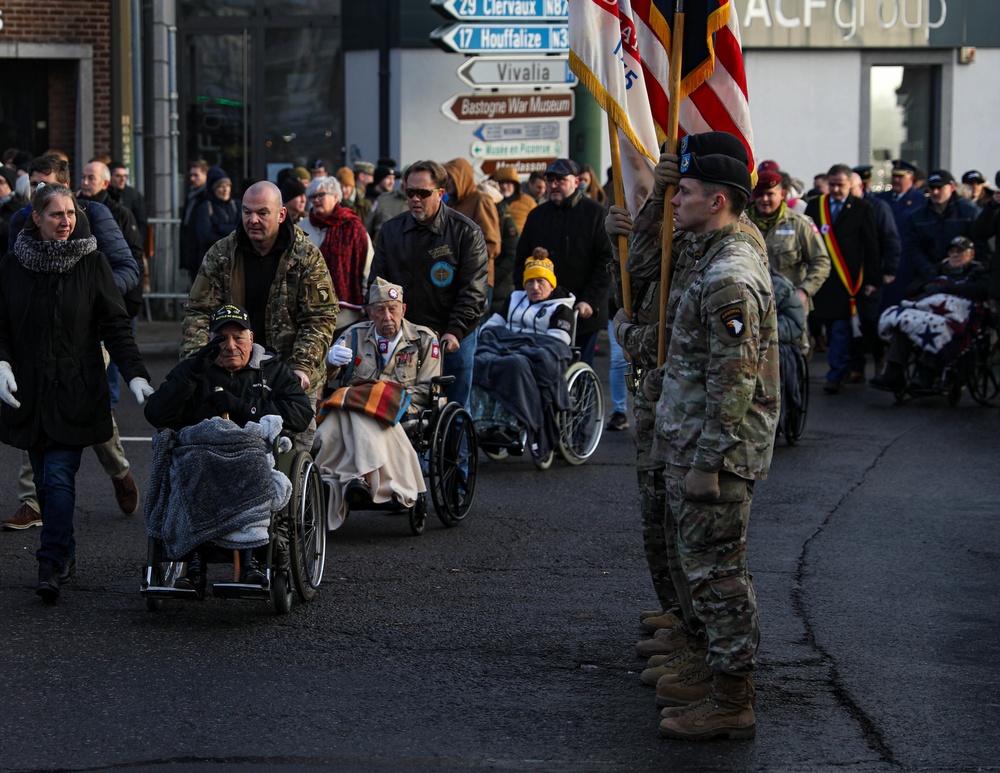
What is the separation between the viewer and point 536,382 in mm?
10375

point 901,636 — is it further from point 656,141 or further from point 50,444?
point 50,444

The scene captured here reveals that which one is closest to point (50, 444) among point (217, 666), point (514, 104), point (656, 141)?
point (217, 666)

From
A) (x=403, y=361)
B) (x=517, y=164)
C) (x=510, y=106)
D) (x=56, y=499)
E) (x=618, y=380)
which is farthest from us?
(x=517, y=164)

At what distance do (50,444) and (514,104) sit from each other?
33.1 ft

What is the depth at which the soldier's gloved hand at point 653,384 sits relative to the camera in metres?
5.75

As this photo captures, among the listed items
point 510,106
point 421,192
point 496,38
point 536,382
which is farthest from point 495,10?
point 421,192

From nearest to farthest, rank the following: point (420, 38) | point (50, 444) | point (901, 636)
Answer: point (901, 636) < point (50, 444) < point (420, 38)

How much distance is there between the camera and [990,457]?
11227mm

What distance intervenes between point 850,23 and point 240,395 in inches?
763

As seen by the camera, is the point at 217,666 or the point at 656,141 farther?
the point at 656,141

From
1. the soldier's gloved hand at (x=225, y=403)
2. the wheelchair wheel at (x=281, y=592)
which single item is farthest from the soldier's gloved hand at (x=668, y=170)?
→ the wheelchair wheel at (x=281, y=592)

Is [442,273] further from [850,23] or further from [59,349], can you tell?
[850,23]

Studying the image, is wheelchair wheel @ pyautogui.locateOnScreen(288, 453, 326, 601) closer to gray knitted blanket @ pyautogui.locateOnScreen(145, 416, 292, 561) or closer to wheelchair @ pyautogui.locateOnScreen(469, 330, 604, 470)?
gray knitted blanket @ pyautogui.locateOnScreen(145, 416, 292, 561)

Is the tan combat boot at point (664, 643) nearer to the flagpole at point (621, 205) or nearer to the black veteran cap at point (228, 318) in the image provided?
the flagpole at point (621, 205)
